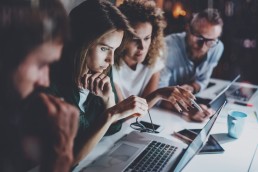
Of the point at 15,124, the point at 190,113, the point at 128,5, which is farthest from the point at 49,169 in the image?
the point at 128,5

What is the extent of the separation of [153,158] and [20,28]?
0.83m

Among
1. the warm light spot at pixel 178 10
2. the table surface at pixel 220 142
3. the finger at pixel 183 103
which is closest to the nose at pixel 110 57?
the table surface at pixel 220 142

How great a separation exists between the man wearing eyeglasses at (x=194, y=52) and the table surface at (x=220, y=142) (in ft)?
1.91

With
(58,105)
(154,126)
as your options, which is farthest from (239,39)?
(58,105)

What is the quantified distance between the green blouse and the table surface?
0.07 m

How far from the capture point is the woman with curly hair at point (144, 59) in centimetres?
191

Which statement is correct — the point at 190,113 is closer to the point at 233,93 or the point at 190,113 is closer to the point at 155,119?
the point at 155,119

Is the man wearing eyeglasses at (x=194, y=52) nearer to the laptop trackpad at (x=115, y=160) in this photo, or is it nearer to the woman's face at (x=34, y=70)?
the laptop trackpad at (x=115, y=160)

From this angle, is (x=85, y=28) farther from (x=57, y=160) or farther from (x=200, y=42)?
(x=200, y=42)

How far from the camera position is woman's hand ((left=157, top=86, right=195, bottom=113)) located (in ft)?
5.96

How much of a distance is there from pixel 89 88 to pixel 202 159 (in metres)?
0.67

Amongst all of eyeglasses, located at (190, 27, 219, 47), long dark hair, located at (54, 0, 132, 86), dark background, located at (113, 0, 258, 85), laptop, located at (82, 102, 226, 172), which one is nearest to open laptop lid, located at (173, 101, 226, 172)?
laptop, located at (82, 102, 226, 172)

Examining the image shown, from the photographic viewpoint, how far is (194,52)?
2.70 m

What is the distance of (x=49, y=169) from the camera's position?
96cm
